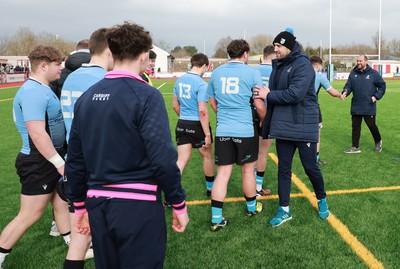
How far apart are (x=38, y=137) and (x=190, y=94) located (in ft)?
8.00

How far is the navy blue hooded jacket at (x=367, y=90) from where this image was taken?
25.6ft

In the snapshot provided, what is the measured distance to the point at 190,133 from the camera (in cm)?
514

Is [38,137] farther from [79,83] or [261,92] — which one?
[261,92]

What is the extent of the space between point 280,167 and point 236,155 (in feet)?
1.75

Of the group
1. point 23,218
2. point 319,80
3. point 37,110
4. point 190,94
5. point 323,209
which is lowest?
point 323,209

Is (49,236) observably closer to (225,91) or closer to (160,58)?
(225,91)

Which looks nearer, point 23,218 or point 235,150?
point 23,218

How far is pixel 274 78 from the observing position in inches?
167

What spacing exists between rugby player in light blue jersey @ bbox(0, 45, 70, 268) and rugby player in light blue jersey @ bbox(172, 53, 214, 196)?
6.66 ft

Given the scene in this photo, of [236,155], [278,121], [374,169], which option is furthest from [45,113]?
[374,169]

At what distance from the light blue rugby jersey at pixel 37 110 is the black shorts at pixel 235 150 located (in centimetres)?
178

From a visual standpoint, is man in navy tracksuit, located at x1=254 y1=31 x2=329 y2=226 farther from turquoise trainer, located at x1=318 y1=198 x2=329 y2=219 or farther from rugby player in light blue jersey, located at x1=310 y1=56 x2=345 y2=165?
rugby player in light blue jersey, located at x1=310 y1=56 x2=345 y2=165

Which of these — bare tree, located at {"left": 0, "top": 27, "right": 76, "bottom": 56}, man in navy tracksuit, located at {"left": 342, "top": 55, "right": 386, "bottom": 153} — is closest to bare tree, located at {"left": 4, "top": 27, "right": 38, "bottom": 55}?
bare tree, located at {"left": 0, "top": 27, "right": 76, "bottom": 56}

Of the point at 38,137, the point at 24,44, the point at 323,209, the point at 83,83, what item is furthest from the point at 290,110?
the point at 24,44
